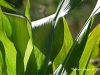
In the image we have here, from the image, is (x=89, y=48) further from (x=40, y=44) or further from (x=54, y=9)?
(x=54, y=9)

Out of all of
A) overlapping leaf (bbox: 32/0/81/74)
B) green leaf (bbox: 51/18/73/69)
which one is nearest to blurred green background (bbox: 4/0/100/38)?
green leaf (bbox: 51/18/73/69)

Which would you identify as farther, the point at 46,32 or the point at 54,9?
the point at 54,9

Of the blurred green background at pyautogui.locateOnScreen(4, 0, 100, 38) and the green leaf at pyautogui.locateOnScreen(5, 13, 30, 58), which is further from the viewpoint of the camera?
the blurred green background at pyautogui.locateOnScreen(4, 0, 100, 38)

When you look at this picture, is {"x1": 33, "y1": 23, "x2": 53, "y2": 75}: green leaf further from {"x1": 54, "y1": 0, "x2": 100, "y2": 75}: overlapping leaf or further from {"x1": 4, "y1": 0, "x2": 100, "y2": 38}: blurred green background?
{"x1": 4, "y1": 0, "x2": 100, "y2": 38}: blurred green background

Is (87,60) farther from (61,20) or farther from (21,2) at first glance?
(21,2)

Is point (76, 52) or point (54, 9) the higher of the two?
point (76, 52)

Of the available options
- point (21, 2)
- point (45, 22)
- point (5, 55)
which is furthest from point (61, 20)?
point (21, 2)

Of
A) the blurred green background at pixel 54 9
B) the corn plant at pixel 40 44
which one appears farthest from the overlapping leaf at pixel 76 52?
the blurred green background at pixel 54 9

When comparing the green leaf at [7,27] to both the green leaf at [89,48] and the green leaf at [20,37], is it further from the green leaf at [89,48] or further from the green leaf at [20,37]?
the green leaf at [89,48]

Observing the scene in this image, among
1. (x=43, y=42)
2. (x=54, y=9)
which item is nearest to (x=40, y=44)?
(x=43, y=42)
